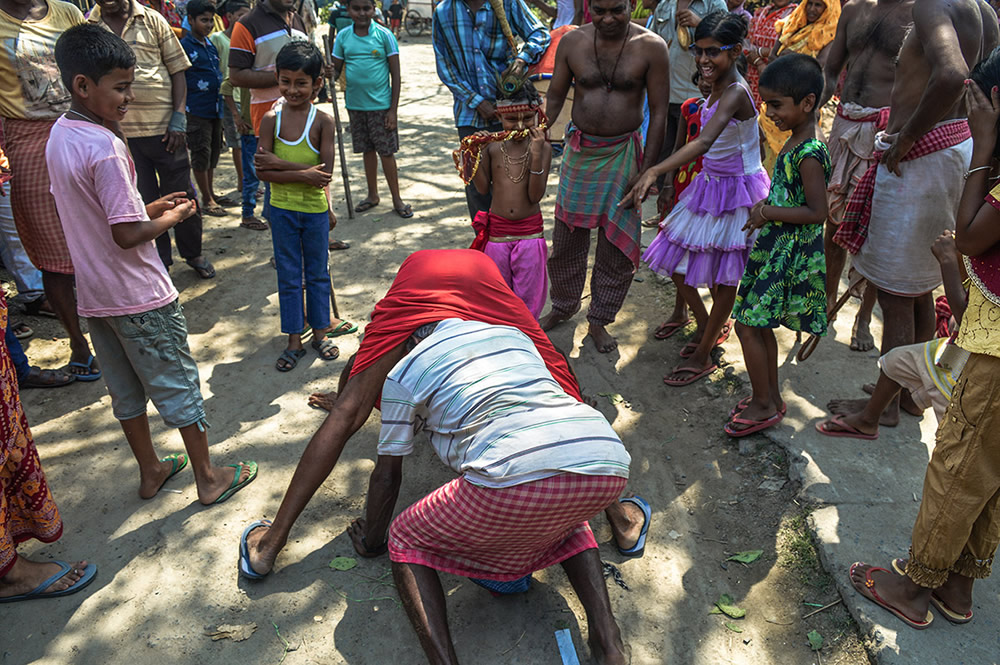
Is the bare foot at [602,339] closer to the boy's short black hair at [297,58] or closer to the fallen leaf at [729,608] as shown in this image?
the fallen leaf at [729,608]

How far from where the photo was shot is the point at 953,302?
239cm

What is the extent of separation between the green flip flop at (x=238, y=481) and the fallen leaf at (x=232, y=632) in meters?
0.71

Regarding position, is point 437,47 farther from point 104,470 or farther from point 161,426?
point 104,470

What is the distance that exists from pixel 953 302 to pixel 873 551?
3.41 feet

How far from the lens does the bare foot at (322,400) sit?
3721 millimetres

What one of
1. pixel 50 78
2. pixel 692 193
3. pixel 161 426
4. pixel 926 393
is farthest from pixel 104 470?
A: pixel 926 393

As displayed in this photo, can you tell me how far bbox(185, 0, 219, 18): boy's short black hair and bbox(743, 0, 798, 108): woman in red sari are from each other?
4708 millimetres

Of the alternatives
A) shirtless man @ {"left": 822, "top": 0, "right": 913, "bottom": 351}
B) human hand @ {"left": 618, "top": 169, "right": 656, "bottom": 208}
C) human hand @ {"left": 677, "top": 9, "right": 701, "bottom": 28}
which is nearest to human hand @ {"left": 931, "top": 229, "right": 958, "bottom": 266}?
human hand @ {"left": 618, "top": 169, "right": 656, "bottom": 208}

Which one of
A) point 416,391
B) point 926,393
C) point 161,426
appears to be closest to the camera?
point 416,391

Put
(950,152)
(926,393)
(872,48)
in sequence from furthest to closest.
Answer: (872,48) → (950,152) → (926,393)

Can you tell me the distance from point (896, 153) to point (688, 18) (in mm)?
3233

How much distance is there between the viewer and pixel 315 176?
12.9 ft

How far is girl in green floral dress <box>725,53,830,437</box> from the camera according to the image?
3041 mm

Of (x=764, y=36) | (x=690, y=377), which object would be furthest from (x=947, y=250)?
(x=764, y=36)
